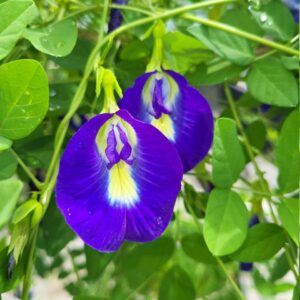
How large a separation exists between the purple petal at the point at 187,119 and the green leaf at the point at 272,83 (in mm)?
93

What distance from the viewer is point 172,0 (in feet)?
3.32

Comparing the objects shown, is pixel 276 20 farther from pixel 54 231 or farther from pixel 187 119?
pixel 54 231

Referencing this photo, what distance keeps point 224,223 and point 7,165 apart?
0.70ft

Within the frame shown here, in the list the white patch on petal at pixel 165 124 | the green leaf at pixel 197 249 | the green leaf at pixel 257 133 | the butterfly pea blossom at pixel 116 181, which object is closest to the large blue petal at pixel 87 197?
the butterfly pea blossom at pixel 116 181

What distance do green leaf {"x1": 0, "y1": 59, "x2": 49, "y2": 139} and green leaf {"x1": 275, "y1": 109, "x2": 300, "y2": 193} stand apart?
252 millimetres

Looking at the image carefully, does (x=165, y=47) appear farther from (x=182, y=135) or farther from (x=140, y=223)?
(x=140, y=223)

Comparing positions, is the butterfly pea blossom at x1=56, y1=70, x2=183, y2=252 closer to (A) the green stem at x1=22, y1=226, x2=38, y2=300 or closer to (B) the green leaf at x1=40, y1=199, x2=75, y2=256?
(A) the green stem at x1=22, y1=226, x2=38, y2=300

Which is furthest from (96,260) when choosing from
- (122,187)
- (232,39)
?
(232,39)

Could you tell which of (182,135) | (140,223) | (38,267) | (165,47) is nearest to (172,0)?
(165,47)

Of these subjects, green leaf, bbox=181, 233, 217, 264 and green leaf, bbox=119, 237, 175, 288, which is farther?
green leaf, bbox=119, 237, 175, 288

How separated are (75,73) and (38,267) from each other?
566 mm

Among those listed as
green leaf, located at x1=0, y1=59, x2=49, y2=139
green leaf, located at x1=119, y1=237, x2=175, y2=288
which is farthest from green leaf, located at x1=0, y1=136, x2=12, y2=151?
green leaf, located at x1=119, y1=237, x2=175, y2=288

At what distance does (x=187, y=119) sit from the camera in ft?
2.11

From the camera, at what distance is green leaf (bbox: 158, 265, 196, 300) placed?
0.81 metres
